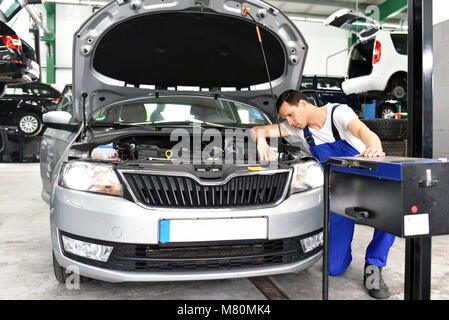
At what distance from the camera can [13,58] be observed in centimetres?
443

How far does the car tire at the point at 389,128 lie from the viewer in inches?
146

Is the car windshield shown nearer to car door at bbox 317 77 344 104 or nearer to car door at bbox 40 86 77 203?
car door at bbox 40 86 77 203

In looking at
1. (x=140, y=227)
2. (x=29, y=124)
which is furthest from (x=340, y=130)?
(x=29, y=124)

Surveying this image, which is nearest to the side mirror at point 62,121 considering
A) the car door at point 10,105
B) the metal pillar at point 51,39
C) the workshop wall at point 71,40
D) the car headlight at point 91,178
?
the car headlight at point 91,178

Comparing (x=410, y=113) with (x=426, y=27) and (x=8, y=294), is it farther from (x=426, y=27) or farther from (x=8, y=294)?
(x=8, y=294)

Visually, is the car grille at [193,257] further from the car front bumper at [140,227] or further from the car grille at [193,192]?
the car grille at [193,192]

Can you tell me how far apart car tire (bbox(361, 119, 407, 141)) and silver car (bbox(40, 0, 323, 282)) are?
1520 millimetres

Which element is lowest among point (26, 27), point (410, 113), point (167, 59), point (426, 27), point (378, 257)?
point (378, 257)

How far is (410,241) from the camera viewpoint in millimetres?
1353

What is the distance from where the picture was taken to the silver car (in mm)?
1566

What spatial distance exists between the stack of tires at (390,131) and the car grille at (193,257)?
96.6 inches

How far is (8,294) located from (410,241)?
181 cm

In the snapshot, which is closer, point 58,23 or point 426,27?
point 426,27
